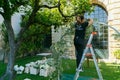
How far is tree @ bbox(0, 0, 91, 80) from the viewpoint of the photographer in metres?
10.2

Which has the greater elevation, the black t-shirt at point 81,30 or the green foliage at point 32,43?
the black t-shirt at point 81,30

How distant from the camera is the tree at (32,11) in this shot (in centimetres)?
1024

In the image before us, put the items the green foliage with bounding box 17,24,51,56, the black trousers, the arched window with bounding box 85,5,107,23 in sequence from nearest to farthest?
the black trousers → the green foliage with bounding box 17,24,51,56 → the arched window with bounding box 85,5,107,23

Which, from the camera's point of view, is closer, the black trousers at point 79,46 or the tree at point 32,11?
the black trousers at point 79,46

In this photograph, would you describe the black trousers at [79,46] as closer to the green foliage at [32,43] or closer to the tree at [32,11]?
the tree at [32,11]

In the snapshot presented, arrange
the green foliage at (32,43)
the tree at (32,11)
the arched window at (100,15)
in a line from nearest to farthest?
1. the tree at (32,11)
2. the green foliage at (32,43)
3. the arched window at (100,15)

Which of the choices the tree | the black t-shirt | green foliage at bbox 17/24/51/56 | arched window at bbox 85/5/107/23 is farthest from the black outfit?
arched window at bbox 85/5/107/23

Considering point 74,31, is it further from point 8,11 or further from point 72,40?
point 8,11

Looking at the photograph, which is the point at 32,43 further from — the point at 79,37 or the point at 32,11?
the point at 79,37

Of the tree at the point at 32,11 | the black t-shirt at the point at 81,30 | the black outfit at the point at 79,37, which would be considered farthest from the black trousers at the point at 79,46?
the tree at the point at 32,11

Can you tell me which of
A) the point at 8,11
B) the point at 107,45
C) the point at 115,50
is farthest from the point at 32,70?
the point at 107,45

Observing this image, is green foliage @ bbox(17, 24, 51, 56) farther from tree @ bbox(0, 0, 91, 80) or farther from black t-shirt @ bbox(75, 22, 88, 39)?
black t-shirt @ bbox(75, 22, 88, 39)

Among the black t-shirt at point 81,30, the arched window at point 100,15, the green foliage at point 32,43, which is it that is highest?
the arched window at point 100,15

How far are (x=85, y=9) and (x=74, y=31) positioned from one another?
7.46 feet
